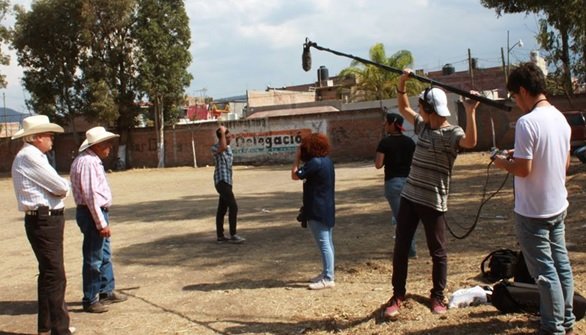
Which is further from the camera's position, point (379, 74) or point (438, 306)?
point (379, 74)

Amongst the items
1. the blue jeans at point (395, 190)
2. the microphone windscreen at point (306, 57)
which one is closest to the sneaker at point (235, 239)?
the blue jeans at point (395, 190)

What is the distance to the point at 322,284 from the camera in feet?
19.9

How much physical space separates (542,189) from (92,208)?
4.01 meters

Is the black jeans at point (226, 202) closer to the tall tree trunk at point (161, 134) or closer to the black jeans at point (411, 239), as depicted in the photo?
the black jeans at point (411, 239)

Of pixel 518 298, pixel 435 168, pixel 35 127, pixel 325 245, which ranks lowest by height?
pixel 518 298

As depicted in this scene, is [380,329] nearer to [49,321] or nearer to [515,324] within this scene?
[515,324]

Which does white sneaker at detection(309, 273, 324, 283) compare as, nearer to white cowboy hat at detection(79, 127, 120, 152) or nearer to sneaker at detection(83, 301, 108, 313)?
sneaker at detection(83, 301, 108, 313)

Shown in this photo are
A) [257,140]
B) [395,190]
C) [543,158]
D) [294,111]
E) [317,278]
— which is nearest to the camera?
[543,158]

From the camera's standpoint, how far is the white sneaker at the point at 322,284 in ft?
19.8

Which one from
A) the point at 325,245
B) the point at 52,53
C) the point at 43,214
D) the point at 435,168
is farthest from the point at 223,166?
the point at 52,53

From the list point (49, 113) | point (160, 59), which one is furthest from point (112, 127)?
point (160, 59)

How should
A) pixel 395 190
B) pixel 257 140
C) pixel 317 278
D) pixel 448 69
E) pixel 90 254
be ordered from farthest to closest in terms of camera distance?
pixel 448 69, pixel 257 140, pixel 395 190, pixel 317 278, pixel 90 254

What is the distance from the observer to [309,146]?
616cm

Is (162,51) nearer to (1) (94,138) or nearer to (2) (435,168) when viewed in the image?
(1) (94,138)
